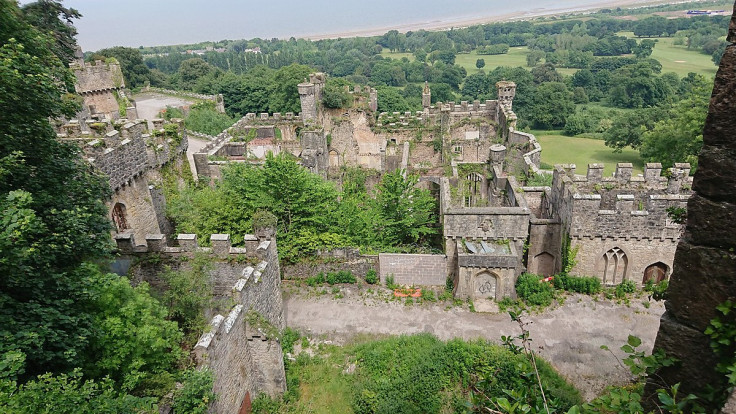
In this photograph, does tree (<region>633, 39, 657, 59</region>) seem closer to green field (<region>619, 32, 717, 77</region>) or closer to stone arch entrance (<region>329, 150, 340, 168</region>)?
green field (<region>619, 32, 717, 77</region>)

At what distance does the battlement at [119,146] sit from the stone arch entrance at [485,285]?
13592 millimetres

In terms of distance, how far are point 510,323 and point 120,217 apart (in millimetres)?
14725

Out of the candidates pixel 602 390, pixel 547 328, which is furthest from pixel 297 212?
pixel 602 390

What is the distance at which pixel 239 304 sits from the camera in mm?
11805

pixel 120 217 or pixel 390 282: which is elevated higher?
pixel 120 217

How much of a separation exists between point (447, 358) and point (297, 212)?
9159mm

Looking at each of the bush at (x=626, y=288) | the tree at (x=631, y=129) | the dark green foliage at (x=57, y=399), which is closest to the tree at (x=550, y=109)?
the tree at (x=631, y=129)

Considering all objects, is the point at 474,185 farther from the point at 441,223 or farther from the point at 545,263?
the point at 545,263

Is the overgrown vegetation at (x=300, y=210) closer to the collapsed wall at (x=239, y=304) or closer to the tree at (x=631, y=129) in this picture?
the collapsed wall at (x=239, y=304)

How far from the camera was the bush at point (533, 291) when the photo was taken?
18500mm

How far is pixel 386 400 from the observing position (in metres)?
13.5

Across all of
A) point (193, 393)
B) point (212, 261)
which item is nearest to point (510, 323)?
point (212, 261)

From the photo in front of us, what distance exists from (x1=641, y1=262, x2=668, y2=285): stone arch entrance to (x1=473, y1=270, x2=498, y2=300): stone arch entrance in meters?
6.69

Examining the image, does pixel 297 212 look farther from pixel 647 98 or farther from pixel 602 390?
pixel 647 98
